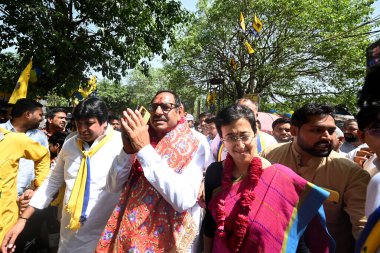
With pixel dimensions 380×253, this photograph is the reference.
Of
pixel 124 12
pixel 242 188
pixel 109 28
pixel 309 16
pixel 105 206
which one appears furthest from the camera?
pixel 309 16

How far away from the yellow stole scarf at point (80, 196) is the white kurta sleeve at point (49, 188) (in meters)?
0.27

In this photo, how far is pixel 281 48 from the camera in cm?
1603

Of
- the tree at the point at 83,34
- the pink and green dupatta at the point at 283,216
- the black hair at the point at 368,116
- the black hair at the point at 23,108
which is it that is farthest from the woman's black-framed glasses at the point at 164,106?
the tree at the point at 83,34

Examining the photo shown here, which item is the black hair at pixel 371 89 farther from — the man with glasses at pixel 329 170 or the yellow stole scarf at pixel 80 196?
the yellow stole scarf at pixel 80 196

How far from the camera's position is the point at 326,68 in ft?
55.7

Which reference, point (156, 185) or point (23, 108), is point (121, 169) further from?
point (23, 108)

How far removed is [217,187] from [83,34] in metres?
6.37

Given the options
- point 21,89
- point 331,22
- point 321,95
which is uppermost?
point 331,22

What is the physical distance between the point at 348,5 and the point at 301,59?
3363mm

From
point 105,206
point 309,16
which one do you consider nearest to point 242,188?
point 105,206

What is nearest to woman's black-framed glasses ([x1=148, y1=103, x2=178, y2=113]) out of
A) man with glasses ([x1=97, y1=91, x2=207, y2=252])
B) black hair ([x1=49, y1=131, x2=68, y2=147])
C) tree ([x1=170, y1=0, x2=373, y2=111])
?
man with glasses ([x1=97, y1=91, x2=207, y2=252])

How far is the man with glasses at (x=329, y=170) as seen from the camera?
1.91 metres

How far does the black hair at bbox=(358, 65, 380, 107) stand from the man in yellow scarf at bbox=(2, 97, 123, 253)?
182 centimetres

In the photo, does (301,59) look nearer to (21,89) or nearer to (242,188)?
(21,89)
